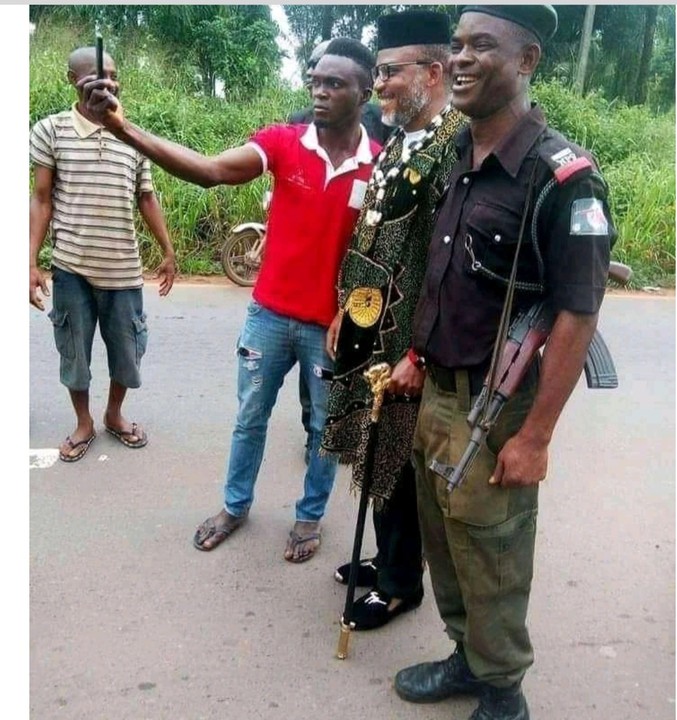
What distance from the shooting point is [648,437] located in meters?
3.96

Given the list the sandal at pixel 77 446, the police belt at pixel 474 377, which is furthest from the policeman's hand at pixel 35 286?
the police belt at pixel 474 377

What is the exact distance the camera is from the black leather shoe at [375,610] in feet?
7.82

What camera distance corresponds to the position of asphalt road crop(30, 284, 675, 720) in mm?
2105

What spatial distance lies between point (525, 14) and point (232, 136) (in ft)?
24.1

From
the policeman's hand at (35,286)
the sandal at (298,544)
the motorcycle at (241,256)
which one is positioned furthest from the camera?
the motorcycle at (241,256)

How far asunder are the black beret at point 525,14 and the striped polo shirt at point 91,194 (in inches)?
74.6

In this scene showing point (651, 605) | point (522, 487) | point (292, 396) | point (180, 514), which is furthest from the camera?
point (292, 396)

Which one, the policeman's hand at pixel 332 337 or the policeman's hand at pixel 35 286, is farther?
the policeman's hand at pixel 35 286

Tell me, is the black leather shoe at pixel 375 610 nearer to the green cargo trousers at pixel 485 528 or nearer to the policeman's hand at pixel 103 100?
the green cargo trousers at pixel 485 528

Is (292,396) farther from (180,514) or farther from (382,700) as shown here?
(382,700)

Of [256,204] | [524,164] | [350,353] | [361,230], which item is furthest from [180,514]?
[256,204]

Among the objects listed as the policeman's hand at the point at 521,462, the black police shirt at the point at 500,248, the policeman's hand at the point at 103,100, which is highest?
the policeman's hand at the point at 103,100

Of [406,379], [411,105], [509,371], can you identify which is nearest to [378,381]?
[406,379]

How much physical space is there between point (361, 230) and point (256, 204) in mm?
5544
